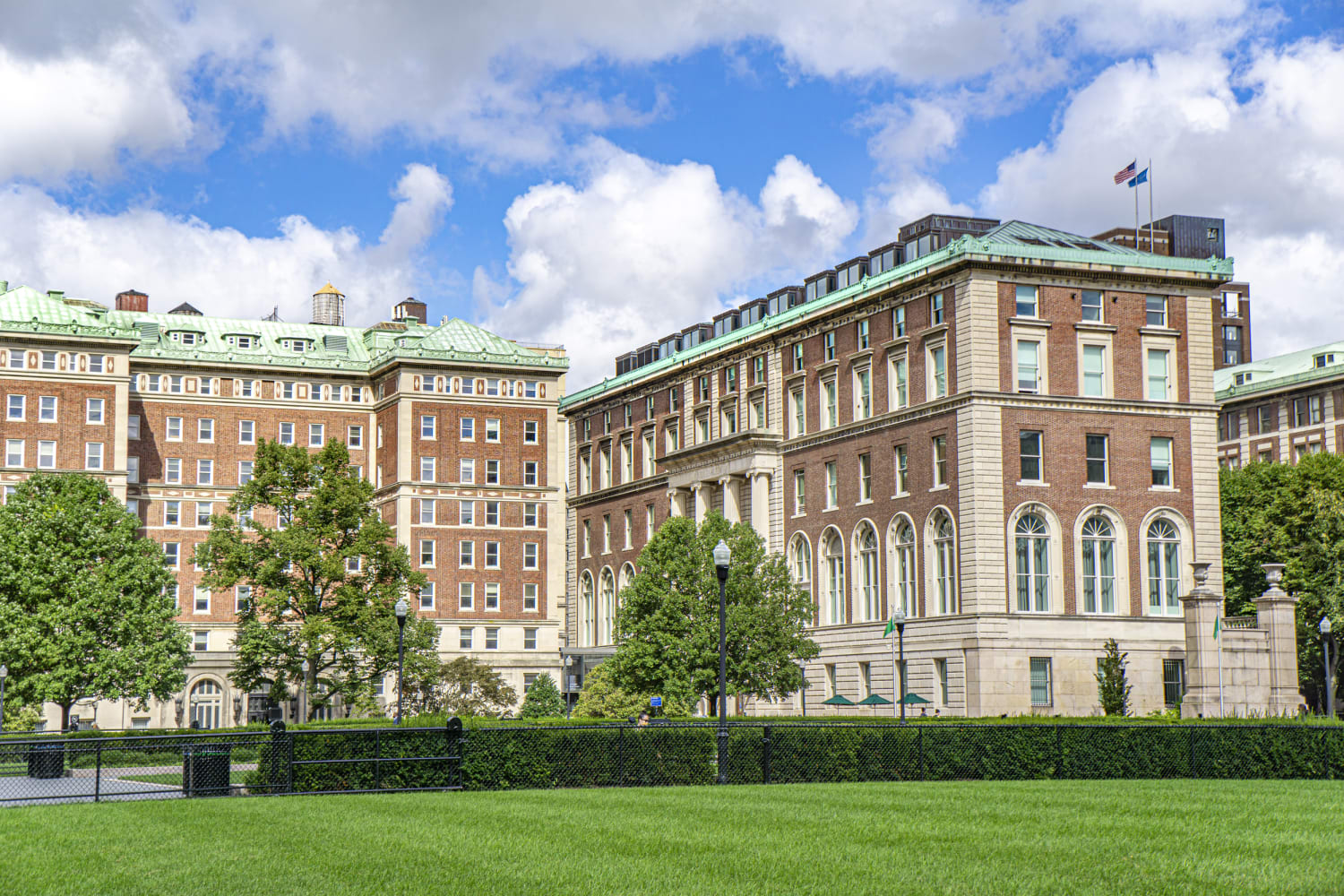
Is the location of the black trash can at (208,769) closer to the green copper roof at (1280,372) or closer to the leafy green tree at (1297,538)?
the leafy green tree at (1297,538)

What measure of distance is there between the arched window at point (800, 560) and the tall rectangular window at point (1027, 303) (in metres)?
19.5

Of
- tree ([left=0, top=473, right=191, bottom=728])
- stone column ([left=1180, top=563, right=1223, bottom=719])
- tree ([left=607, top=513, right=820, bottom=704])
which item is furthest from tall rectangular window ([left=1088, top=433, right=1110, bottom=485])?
tree ([left=0, top=473, right=191, bottom=728])

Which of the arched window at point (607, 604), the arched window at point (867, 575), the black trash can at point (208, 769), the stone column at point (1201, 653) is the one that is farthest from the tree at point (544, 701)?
the black trash can at point (208, 769)

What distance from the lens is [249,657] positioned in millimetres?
74688

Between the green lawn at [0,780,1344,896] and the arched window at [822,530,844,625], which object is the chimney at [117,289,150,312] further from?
the green lawn at [0,780,1344,896]

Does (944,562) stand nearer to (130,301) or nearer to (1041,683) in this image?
(1041,683)

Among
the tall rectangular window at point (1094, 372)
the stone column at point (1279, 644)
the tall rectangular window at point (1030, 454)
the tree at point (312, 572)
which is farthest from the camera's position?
the tall rectangular window at point (1094, 372)

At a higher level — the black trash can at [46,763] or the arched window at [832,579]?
the arched window at [832,579]

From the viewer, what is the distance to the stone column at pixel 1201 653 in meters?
67.0

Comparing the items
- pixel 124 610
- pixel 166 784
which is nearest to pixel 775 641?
pixel 124 610

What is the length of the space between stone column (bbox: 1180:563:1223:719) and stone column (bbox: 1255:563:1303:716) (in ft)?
7.42

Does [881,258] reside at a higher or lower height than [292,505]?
higher

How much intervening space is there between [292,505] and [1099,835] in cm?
6274

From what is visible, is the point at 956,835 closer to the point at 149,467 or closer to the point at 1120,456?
the point at 1120,456
